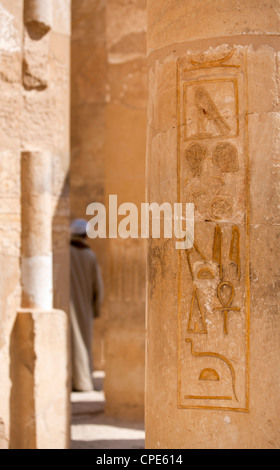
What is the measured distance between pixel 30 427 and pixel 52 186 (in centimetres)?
135

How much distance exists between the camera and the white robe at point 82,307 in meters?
7.11

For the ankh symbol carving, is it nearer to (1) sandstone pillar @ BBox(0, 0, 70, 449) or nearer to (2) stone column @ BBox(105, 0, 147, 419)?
(1) sandstone pillar @ BBox(0, 0, 70, 449)


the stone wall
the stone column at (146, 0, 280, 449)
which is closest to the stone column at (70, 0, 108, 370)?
the stone wall

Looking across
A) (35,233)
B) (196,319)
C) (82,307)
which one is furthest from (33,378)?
(82,307)

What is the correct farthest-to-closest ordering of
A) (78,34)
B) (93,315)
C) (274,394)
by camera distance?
(78,34)
(93,315)
(274,394)

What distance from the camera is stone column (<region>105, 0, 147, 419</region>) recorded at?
20.4ft

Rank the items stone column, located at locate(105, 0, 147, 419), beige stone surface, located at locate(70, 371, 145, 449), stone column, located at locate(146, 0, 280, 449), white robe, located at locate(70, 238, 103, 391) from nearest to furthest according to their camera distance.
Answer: stone column, located at locate(146, 0, 280, 449) → beige stone surface, located at locate(70, 371, 145, 449) → stone column, located at locate(105, 0, 147, 419) → white robe, located at locate(70, 238, 103, 391)

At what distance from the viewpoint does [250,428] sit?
2.84 m

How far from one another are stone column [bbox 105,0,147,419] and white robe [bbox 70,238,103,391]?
2.84 ft

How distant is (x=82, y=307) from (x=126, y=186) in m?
1.49

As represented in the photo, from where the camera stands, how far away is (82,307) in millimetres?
7230

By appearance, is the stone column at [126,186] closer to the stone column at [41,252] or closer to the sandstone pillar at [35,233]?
the stone column at [41,252]

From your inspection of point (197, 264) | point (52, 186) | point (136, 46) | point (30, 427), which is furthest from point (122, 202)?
point (197, 264)

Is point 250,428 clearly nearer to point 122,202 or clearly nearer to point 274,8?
point 274,8
